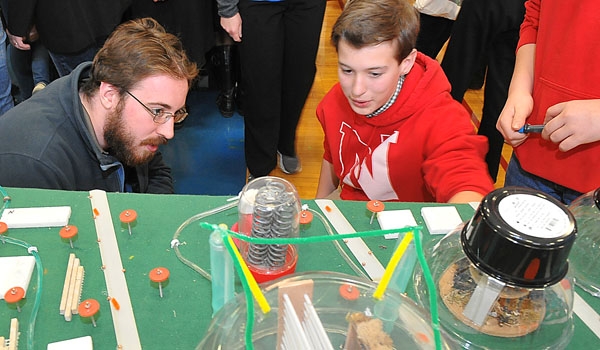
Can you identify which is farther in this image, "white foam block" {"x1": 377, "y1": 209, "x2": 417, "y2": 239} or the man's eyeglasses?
the man's eyeglasses

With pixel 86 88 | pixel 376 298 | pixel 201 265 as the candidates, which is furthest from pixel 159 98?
pixel 376 298

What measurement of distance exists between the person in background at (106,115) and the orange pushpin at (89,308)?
0.57 metres

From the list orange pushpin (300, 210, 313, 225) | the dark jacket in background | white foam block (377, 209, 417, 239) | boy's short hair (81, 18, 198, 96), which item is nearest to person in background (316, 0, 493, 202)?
white foam block (377, 209, 417, 239)

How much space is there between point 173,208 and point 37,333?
0.32 meters

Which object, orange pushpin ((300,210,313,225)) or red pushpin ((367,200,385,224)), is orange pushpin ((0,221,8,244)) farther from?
red pushpin ((367,200,385,224))

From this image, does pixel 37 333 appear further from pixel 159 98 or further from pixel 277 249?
pixel 159 98

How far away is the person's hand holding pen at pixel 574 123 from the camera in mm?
969

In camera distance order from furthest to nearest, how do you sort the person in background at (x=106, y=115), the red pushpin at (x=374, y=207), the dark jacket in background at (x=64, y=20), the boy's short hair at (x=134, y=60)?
the dark jacket in background at (x=64, y=20) < the boy's short hair at (x=134, y=60) < the person in background at (x=106, y=115) < the red pushpin at (x=374, y=207)

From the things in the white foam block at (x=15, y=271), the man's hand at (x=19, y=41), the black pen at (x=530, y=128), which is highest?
the black pen at (x=530, y=128)

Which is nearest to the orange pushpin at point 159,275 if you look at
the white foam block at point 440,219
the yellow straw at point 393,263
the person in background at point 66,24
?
the yellow straw at point 393,263

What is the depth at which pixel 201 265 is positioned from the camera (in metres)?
0.82

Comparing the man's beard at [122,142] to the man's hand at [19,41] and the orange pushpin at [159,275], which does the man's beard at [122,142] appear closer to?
the orange pushpin at [159,275]

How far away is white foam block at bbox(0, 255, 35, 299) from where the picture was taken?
0.74 metres

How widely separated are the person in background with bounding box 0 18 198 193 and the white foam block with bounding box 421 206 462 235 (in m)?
0.81
